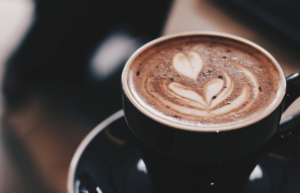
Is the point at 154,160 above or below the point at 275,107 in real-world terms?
below

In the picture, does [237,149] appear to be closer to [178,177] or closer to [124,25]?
[178,177]

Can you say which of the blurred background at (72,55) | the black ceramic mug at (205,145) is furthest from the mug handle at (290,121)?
the blurred background at (72,55)

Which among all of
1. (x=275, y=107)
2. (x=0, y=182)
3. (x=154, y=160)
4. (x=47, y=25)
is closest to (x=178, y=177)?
(x=154, y=160)

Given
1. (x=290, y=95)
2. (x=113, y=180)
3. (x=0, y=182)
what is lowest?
(x=0, y=182)

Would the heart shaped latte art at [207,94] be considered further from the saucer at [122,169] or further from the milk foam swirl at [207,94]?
the saucer at [122,169]

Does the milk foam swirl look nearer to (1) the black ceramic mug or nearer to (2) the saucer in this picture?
(1) the black ceramic mug

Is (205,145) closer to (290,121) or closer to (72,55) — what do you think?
(290,121)

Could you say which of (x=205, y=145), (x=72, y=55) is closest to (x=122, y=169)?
(x=205, y=145)

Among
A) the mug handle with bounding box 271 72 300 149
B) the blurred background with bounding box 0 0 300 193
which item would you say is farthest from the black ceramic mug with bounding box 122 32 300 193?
the blurred background with bounding box 0 0 300 193
